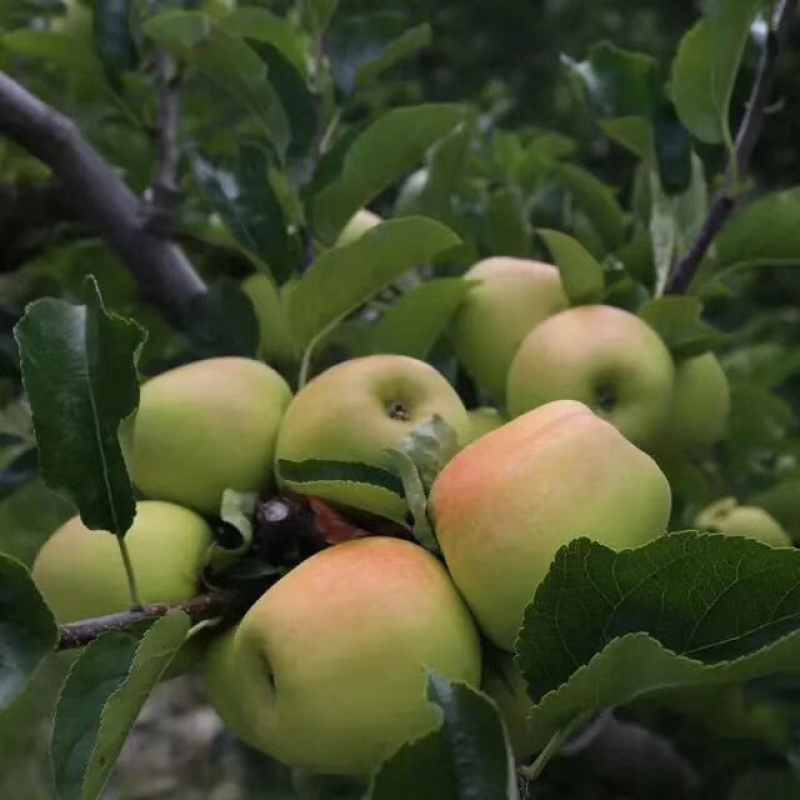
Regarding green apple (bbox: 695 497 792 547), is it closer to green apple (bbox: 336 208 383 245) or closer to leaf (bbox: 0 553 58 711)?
green apple (bbox: 336 208 383 245)

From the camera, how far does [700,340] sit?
66 cm

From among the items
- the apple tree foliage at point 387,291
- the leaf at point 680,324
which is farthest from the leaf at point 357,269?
the leaf at point 680,324

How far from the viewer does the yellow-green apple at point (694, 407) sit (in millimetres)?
675

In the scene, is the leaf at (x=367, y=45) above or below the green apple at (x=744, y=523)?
above

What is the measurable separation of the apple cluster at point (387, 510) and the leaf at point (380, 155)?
0.36ft

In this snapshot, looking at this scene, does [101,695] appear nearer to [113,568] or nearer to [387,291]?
[113,568]

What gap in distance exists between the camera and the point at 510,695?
1.52 feet

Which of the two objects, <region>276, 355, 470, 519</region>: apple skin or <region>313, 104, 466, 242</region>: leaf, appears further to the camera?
<region>313, 104, 466, 242</region>: leaf

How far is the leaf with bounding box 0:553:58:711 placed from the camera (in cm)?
42

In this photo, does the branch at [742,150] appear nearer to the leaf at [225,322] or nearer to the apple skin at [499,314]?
the apple skin at [499,314]

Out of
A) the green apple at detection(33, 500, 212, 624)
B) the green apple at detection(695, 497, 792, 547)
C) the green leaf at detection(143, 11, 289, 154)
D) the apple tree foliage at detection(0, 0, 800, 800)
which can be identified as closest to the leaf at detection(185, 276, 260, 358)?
the apple tree foliage at detection(0, 0, 800, 800)

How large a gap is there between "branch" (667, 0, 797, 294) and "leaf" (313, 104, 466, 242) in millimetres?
168

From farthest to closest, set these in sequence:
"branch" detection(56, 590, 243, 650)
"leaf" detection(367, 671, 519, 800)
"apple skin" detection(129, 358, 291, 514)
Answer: "apple skin" detection(129, 358, 291, 514) → "branch" detection(56, 590, 243, 650) → "leaf" detection(367, 671, 519, 800)

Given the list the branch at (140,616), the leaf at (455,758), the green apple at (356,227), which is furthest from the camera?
the green apple at (356,227)
